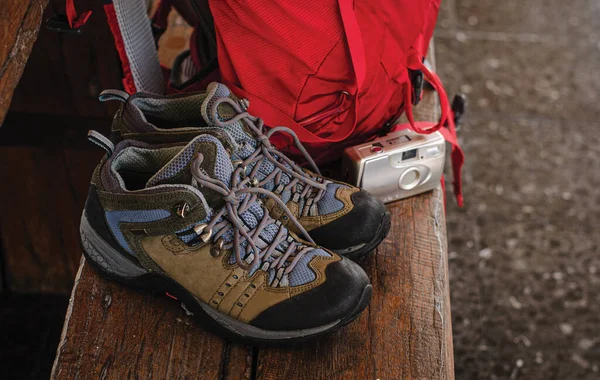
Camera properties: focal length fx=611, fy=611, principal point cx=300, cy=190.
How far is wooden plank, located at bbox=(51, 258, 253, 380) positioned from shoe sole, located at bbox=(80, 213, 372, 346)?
0.06 feet

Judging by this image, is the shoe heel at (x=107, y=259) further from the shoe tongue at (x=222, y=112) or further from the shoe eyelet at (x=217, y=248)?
the shoe tongue at (x=222, y=112)

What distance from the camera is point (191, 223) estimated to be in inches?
26.9

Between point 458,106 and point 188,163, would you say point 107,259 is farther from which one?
point 458,106

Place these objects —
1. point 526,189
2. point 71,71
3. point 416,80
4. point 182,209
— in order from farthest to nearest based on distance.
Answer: point 526,189 → point 71,71 → point 416,80 → point 182,209

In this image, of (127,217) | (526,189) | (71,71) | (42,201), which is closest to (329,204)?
(127,217)

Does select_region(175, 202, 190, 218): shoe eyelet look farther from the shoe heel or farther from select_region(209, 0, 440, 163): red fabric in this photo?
select_region(209, 0, 440, 163): red fabric

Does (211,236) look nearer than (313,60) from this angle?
Yes

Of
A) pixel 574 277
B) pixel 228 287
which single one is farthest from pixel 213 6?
pixel 574 277

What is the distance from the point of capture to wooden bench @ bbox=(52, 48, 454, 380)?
0.71 m

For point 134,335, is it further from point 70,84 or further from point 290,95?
point 70,84

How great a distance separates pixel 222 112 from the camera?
2.52 feet

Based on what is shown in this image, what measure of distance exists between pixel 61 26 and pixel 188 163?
0.35 m

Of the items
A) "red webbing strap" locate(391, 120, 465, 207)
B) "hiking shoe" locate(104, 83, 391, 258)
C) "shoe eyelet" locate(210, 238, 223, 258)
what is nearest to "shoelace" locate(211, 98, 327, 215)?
"hiking shoe" locate(104, 83, 391, 258)

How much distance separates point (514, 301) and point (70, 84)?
1.06 m
